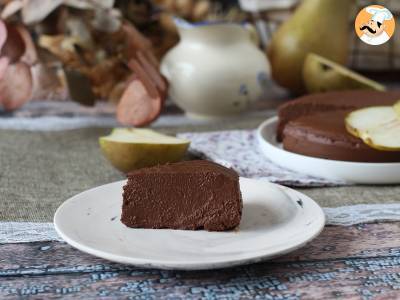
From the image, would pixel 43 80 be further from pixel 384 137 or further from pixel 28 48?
pixel 384 137

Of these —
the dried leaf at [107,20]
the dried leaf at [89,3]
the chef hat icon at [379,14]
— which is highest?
the chef hat icon at [379,14]

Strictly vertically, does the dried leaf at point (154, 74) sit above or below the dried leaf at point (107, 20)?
below

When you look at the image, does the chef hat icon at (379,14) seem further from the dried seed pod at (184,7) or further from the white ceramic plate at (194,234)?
the dried seed pod at (184,7)

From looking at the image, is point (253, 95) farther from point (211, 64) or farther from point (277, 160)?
point (277, 160)

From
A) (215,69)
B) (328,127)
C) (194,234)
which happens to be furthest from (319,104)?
(194,234)

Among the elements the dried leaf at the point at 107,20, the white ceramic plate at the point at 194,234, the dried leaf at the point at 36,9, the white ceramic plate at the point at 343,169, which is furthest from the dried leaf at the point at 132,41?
the white ceramic plate at the point at 194,234

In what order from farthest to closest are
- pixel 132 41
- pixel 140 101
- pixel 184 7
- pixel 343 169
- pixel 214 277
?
pixel 184 7 < pixel 132 41 < pixel 140 101 < pixel 343 169 < pixel 214 277

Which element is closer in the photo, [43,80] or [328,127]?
[328,127]
